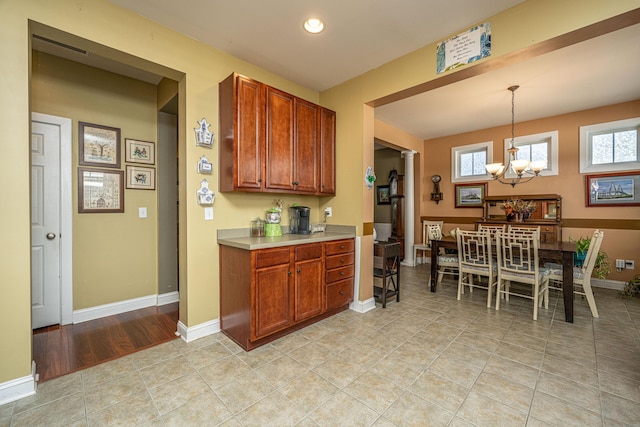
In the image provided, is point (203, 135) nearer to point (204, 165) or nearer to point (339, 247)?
point (204, 165)

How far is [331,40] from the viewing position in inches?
98.3

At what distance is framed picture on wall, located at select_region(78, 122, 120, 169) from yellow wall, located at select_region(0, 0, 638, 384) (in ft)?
3.54

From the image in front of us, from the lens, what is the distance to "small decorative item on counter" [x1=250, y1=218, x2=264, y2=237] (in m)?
2.90

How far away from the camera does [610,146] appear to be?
4.18 m

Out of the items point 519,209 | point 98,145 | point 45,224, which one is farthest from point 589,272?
point 45,224

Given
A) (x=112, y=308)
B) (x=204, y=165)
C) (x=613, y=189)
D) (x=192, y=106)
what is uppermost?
(x=192, y=106)

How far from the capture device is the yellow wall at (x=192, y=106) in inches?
66.6

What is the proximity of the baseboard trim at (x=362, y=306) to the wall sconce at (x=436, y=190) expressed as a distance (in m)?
3.57

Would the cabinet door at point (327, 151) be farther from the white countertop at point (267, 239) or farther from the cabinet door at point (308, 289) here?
the cabinet door at point (308, 289)

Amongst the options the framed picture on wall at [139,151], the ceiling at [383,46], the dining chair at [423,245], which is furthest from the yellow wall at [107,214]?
the dining chair at [423,245]

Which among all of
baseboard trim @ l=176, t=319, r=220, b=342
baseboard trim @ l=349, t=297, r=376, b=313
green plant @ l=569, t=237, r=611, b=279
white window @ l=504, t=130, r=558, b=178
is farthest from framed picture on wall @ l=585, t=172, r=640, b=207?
baseboard trim @ l=176, t=319, r=220, b=342

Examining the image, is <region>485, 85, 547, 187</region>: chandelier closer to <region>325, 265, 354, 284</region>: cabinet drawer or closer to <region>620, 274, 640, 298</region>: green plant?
<region>620, 274, 640, 298</region>: green plant

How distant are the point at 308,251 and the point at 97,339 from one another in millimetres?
2100

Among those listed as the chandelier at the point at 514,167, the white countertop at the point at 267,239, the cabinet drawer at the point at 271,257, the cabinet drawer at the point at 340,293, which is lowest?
the cabinet drawer at the point at 340,293
